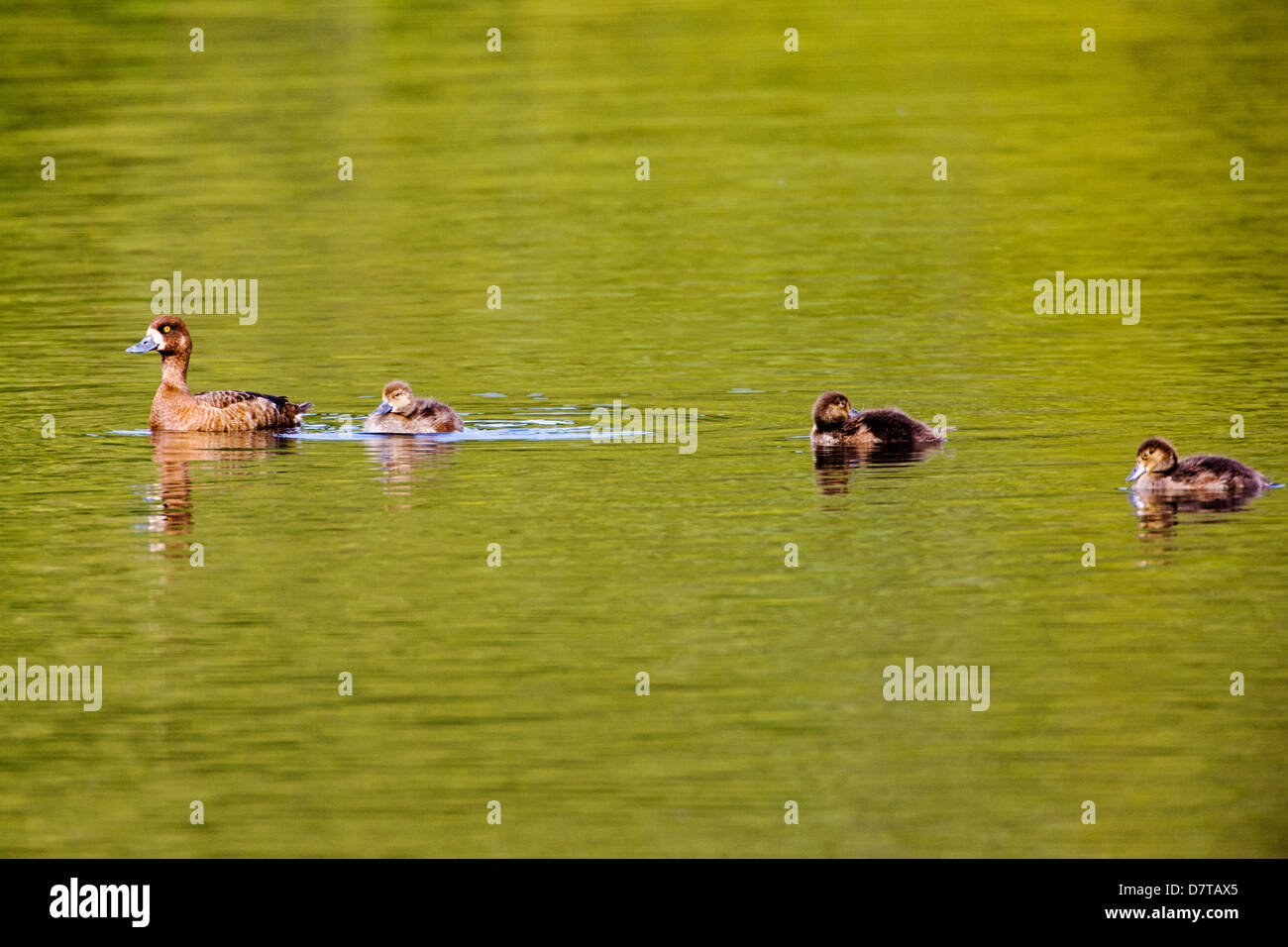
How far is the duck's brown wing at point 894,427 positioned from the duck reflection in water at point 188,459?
15.3ft

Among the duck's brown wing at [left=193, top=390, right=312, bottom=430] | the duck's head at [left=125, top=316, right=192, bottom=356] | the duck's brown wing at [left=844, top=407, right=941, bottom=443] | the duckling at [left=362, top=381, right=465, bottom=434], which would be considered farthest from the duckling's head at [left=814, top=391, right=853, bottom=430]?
the duck's head at [left=125, top=316, right=192, bottom=356]

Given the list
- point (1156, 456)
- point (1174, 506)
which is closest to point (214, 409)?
point (1156, 456)

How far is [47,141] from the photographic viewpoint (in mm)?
39625

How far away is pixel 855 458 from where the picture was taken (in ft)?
59.4

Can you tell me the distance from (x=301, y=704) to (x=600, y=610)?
2.18 m

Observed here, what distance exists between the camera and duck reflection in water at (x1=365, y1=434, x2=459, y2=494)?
1764 centimetres

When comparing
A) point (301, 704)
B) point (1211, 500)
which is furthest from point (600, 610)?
point (1211, 500)

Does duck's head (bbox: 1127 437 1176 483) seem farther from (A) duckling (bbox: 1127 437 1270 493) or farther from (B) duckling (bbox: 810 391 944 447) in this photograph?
(B) duckling (bbox: 810 391 944 447)

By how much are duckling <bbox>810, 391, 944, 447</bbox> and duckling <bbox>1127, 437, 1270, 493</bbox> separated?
217 centimetres

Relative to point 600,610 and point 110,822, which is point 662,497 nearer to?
point 600,610

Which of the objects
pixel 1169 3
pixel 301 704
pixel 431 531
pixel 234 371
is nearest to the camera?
pixel 301 704

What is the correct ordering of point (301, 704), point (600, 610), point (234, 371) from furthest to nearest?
point (234, 371) < point (600, 610) < point (301, 704)

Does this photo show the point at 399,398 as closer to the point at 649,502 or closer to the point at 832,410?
the point at 649,502

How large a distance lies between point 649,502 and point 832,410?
2.45 m
